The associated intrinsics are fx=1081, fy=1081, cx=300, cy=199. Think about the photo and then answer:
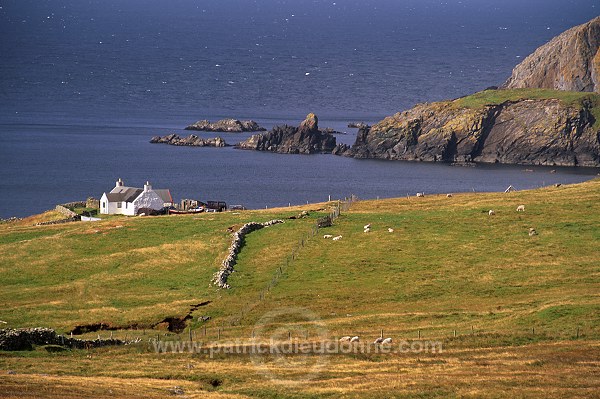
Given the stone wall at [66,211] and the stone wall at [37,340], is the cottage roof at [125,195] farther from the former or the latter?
the stone wall at [37,340]

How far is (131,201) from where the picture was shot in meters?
106

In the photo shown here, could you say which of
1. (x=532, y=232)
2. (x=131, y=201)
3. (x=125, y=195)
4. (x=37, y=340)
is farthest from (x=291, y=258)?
(x=125, y=195)

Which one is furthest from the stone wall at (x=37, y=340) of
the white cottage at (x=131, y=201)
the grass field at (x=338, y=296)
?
the white cottage at (x=131, y=201)

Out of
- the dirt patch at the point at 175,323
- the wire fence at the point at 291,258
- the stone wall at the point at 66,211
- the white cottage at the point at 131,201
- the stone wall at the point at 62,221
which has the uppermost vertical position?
the white cottage at the point at 131,201

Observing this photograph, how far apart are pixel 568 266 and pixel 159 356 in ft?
96.5

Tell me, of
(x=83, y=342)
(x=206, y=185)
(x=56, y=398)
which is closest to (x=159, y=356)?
(x=83, y=342)

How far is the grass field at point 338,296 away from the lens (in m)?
44.9

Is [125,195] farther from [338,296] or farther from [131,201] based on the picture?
[338,296]

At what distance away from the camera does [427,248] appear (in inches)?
2943

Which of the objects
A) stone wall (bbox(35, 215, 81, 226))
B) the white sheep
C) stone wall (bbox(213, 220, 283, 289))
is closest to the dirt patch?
stone wall (bbox(213, 220, 283, 289))

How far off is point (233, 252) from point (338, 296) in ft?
42.9

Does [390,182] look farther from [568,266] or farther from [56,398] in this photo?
[56,398]

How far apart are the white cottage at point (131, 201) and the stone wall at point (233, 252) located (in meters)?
23.6

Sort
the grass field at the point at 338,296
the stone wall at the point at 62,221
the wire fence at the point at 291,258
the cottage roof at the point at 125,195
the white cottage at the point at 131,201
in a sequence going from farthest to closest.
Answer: the cottage roof at the point at 125,195 → the white cottage at the point at 131,201 → the stone wall at the point at 62,221 → the wire fence at the point at 291,258 → the grass field at the point at 338,296
